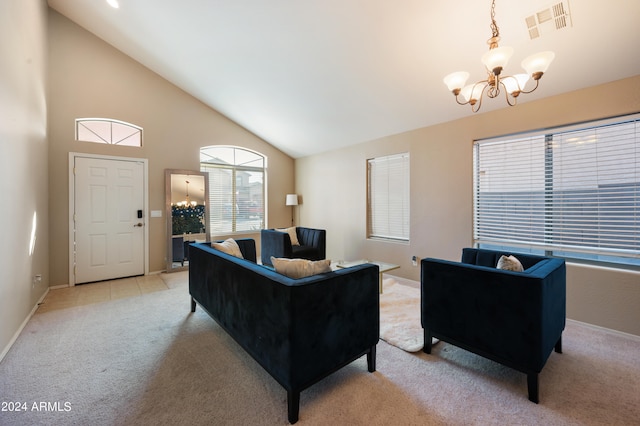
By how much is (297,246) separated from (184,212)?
2269 mm

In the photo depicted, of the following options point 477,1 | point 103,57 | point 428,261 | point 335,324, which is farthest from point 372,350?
point 103,57

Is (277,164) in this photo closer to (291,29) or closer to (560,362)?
(291,29)

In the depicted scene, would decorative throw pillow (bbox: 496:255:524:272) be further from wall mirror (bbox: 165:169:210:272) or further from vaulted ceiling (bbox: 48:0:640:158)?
wall mirror (bbox: 165:169:210:272)

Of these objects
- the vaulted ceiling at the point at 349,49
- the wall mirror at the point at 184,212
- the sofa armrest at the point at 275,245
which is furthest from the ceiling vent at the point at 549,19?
the wall mirror at the point at 184,212

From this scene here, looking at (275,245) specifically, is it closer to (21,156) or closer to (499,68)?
(21,156)

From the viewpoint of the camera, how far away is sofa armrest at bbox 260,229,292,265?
4.68m

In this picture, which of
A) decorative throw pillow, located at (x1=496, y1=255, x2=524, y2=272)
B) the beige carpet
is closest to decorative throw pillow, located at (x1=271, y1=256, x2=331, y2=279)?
the beige carpet

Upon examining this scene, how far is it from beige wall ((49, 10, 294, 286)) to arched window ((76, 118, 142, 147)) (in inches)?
4.0

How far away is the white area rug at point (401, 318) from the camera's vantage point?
8.05ft

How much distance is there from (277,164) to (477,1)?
4.94 metres

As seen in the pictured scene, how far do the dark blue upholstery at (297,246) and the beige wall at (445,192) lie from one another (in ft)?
2.28

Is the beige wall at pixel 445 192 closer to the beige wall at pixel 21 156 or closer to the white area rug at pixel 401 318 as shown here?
the white area rug at pixel 401 318

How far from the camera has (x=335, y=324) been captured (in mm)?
1766

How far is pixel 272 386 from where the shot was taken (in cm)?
188
